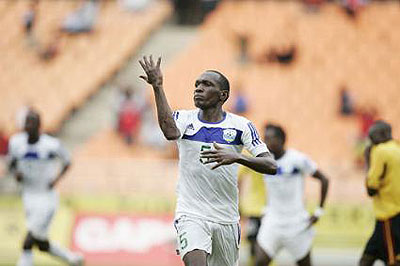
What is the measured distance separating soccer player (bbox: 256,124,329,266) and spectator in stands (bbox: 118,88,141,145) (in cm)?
1110

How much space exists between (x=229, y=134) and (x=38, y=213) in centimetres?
533

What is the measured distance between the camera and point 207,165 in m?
7.57

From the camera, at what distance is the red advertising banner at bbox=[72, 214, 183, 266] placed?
52.2ft

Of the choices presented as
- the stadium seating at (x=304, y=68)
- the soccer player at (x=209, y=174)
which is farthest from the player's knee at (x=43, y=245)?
the stadium seating at (x=304, y=68)

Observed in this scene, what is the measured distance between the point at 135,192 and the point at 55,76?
7.66 metres

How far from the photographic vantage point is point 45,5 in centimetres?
2708

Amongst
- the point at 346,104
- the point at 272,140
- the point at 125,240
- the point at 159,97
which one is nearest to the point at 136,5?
→ the point at 346,104

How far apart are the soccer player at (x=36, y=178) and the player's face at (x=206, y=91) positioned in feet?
16.1

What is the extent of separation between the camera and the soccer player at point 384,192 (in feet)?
31.6

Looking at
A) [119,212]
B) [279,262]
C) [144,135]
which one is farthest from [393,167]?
[144,135]

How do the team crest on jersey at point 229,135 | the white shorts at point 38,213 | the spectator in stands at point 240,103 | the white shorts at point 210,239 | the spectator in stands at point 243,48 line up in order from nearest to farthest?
the white shorts at point 210,239
the team crest on jersey at point 229,135
the white shorts at point 38,213
the spectator in stands at point 240,103
the spectator in stands at point 243,48

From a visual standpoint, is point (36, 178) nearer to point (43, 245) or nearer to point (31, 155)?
point (31, 155)

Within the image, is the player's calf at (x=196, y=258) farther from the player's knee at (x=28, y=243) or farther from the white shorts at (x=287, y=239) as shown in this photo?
the player's knee at (x=28, y=243)

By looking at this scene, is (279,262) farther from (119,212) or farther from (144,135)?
(144,135)
